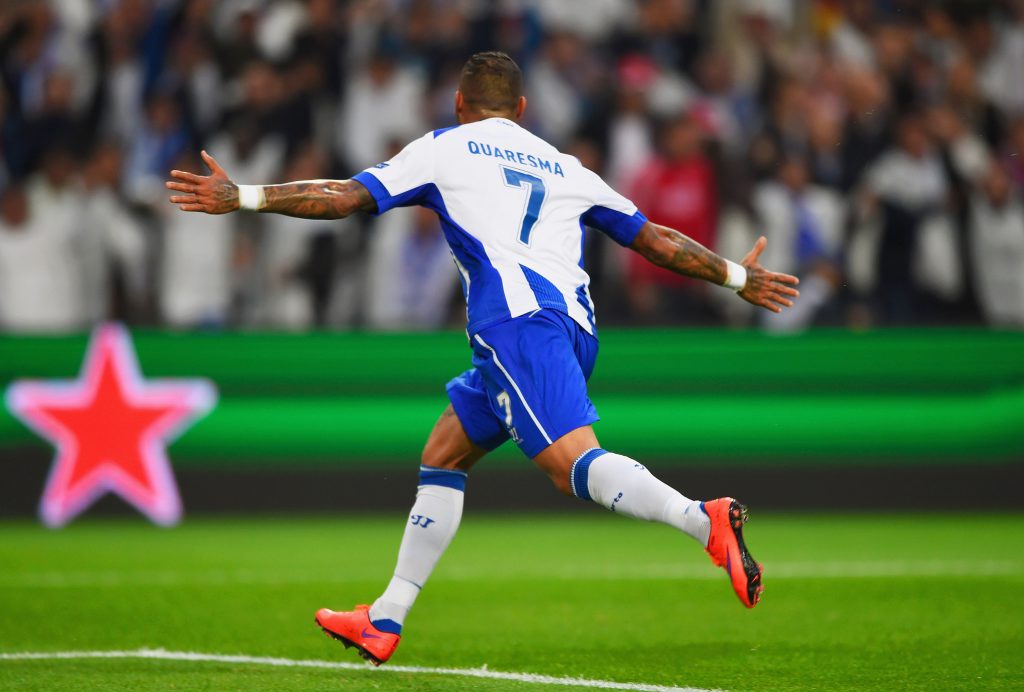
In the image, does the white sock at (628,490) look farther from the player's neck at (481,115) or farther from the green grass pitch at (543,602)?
the player's neck at (481,115)

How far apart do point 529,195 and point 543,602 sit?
2.99 metres

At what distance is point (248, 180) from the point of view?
12.7 metres

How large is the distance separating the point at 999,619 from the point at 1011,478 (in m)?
5.06

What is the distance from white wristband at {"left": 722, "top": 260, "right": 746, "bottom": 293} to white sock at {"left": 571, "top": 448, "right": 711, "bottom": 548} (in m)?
1.06

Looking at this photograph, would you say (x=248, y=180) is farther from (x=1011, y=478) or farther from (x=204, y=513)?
(x=1011, y=478)

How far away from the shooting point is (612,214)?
19.5 ft

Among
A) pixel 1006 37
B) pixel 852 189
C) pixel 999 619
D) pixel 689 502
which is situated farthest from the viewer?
pixel 1006 37

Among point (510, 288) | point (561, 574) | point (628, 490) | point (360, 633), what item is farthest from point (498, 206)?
point (561, 574)

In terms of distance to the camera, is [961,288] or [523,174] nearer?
[523,174]

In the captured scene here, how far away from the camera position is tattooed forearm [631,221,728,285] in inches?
236

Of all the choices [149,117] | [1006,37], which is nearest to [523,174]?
[149,117]

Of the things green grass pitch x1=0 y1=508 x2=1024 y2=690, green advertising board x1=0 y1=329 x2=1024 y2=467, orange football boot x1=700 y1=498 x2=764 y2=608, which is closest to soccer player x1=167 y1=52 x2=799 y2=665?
orange football boot x1=700 y1=498 x2=764 y2=608

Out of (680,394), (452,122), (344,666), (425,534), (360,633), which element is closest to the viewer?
(360,633)

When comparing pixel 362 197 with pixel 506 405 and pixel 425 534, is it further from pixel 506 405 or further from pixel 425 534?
pixel 425 534
